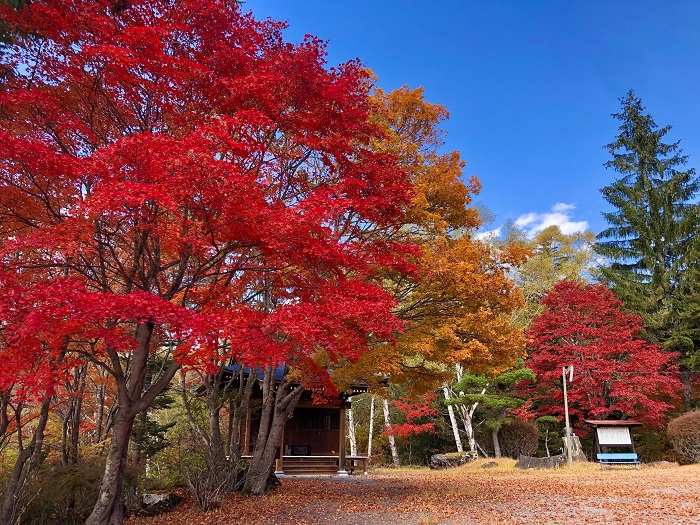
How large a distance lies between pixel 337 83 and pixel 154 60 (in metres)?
2.72

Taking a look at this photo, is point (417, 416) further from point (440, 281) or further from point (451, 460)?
point (440, 281)

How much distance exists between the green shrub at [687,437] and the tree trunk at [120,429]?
18304mm

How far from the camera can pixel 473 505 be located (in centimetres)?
807

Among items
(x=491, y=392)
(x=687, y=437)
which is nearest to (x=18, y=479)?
(x=491, y=392)

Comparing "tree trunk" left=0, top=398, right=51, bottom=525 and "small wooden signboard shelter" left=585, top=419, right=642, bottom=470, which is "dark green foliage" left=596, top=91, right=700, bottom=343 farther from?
"tree trunk" left=0, top=398, right=51, bottom=525

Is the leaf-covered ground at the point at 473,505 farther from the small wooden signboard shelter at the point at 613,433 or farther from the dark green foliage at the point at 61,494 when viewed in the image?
the small wooden signboard shelter at the point at 613,433

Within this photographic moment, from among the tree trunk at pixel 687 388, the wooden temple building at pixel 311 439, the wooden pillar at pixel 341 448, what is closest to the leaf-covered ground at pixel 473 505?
the wooden temple building at pixel 311 439

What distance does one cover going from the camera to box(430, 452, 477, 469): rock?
19484mm

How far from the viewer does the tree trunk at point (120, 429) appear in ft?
20.4

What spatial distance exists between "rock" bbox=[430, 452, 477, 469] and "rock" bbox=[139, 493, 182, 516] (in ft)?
43.2

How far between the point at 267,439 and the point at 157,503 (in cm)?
257

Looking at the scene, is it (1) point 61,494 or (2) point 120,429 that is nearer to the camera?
(2) point 120,429

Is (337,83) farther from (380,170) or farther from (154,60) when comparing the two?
(154,60)

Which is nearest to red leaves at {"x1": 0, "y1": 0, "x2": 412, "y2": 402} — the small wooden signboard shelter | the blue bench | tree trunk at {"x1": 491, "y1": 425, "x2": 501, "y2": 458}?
the blue bench
